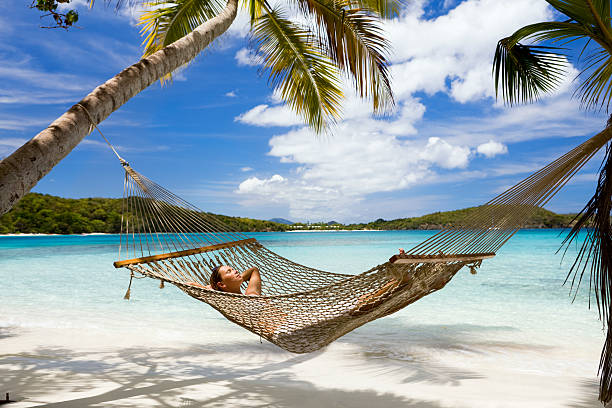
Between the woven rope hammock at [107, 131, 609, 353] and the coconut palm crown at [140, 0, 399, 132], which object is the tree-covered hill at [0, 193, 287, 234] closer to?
the coconut palm crown at [140, 0, 399, 132]

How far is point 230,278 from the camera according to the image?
8.64 ft

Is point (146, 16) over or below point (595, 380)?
over

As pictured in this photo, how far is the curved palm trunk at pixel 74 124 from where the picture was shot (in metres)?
1.28

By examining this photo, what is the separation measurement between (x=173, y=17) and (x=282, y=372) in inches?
118

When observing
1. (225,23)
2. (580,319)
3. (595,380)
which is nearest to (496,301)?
(580,319)

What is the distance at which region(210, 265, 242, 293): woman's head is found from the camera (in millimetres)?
2596

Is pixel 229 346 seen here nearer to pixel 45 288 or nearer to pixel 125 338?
pixel 125 338

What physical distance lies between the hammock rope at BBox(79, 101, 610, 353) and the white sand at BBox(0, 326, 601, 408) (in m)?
0.40

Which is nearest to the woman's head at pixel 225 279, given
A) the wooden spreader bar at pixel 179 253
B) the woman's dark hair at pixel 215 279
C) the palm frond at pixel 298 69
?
the woman's dark hair at pixel 215 279

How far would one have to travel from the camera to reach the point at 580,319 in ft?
14.9

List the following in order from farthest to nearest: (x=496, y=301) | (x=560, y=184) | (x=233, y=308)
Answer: (x=496, y=301) → (x=233, y=308) → (x=560, y=184)

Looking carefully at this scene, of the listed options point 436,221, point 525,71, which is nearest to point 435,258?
point 525,71

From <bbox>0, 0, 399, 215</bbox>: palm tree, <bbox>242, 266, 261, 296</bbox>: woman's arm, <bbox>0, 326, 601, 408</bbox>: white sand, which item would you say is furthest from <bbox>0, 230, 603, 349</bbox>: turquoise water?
<bbox>0, 0, 399, 215</bbox>: palm tree

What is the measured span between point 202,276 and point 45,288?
545 centimetres
